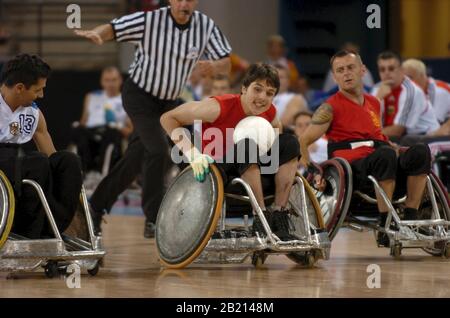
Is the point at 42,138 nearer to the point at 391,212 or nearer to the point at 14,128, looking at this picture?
the point at 14,128

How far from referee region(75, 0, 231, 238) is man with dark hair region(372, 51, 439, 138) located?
7.27 feet

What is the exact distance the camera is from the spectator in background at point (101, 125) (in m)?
11.8

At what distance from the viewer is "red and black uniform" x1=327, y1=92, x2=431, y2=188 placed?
20.9 ft

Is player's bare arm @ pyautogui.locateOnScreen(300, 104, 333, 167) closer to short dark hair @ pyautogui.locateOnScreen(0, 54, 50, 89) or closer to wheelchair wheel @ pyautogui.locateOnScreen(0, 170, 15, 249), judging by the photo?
short dark hair @ pyautogui.locateOnScreen(0, 54, 50, 89)

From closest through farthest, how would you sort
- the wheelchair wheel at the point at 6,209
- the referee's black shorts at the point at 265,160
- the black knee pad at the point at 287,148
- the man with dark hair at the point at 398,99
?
the wheelchair wheel at the point at 6,209 < the referee's black shorts at the point at 265,160 < the black knee pad at the point at 287,148 < the man with dark hair at the point at 398,99

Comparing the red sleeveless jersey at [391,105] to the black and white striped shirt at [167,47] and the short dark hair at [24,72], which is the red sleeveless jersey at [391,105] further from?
the short dark hair at [24,72]

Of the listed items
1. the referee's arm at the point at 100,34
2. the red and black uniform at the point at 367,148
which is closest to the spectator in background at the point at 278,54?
the referee's arm at the point at 100,34

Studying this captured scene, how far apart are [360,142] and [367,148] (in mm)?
55

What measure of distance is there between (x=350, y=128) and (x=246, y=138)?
115 centimetres

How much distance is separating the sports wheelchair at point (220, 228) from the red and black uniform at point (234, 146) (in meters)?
0.11

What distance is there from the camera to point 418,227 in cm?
650

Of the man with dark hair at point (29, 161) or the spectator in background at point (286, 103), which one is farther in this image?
the spectator in background at point (286, 103)

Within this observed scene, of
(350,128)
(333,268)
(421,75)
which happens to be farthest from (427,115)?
(333,268)

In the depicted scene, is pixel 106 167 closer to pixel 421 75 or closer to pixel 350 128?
Result: pixel 421 75
